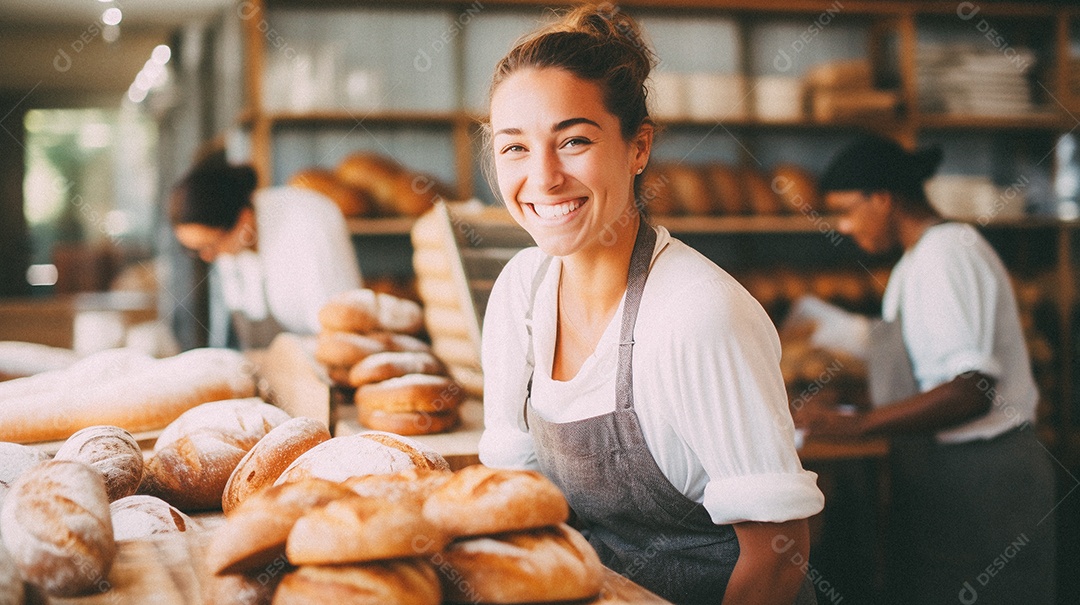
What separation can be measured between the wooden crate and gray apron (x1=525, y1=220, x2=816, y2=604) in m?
0.63

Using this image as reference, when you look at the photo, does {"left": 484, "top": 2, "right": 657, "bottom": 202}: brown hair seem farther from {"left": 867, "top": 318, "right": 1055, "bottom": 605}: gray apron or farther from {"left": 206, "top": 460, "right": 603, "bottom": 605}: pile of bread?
{"left": 867, "top": 318, "right": 1055, "bottom": 605}: gray apron

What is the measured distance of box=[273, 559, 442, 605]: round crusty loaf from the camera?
0.76 metres

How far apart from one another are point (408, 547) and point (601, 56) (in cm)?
82

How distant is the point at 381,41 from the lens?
13.9ft

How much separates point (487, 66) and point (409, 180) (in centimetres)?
77

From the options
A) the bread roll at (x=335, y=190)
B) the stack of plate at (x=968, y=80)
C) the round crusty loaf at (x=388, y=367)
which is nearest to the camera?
the round crusty loaf at (x=388, y=367)

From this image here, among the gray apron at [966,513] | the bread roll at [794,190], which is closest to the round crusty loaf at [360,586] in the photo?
the gray apron at [966,513]

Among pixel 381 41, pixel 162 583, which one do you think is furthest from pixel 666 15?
pixel 162 583

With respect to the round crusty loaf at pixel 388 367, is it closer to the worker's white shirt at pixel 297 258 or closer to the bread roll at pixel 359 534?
the bread roll at pixel 359 534

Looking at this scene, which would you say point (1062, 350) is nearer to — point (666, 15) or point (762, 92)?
point (762, 92)

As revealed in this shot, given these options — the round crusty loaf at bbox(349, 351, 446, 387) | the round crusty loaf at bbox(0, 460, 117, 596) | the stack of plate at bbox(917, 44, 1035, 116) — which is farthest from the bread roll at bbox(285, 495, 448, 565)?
the stack of plate at bbox(917, 44, 1035, 116)

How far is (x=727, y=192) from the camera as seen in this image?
4.20 metres

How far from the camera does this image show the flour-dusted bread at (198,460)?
1364 millimetres

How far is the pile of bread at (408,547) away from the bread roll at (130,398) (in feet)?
2.85
